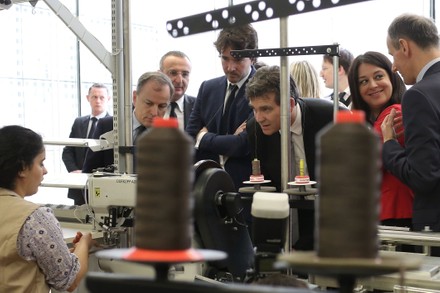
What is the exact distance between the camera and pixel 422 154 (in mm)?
2223

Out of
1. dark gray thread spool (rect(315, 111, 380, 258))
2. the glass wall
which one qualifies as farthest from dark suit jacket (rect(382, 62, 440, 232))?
the glass wall

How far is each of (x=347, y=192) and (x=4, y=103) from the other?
6.35 m

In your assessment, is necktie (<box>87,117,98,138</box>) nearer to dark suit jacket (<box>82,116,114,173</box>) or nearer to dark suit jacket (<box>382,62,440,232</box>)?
dark suit jacket (<box>82,116,114,173</box>)

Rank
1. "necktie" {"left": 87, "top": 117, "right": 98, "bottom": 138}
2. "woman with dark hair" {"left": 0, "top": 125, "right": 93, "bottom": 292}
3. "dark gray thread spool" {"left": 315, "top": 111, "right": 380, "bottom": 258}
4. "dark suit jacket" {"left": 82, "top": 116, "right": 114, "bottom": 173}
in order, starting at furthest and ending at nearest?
"necktie" {"left": 87, "top": 117, "right": 98, "bottom": 138} < "dark suit jacket" {"left": 82, "top": 116, "right": 114, "bottom": 173} < "woman with dark hair" {"left": 0, "top": 125, "right": 93, "bottom": 292} < "dark gray thread spool" {"left": 315, "top": 111, "right": 380, "bottom": 258}

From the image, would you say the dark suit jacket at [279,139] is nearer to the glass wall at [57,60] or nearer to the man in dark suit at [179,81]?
the man in dark suit at [179,81]

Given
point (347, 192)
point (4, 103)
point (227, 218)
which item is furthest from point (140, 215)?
point (4, 103)

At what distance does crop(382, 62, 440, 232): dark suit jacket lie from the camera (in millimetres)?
2217

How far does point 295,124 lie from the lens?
8.23 ft

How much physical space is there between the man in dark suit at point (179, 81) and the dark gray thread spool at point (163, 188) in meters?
2.74

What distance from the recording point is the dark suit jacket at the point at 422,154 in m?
2.22

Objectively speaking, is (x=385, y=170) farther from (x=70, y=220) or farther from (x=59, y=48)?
(x=59, y=48)

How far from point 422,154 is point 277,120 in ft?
1.92

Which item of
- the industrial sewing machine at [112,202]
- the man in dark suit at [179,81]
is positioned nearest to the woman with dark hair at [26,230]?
the industrial sewing machine at [112,202]

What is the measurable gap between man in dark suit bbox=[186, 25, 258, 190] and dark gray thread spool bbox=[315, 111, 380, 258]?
2189 mm
